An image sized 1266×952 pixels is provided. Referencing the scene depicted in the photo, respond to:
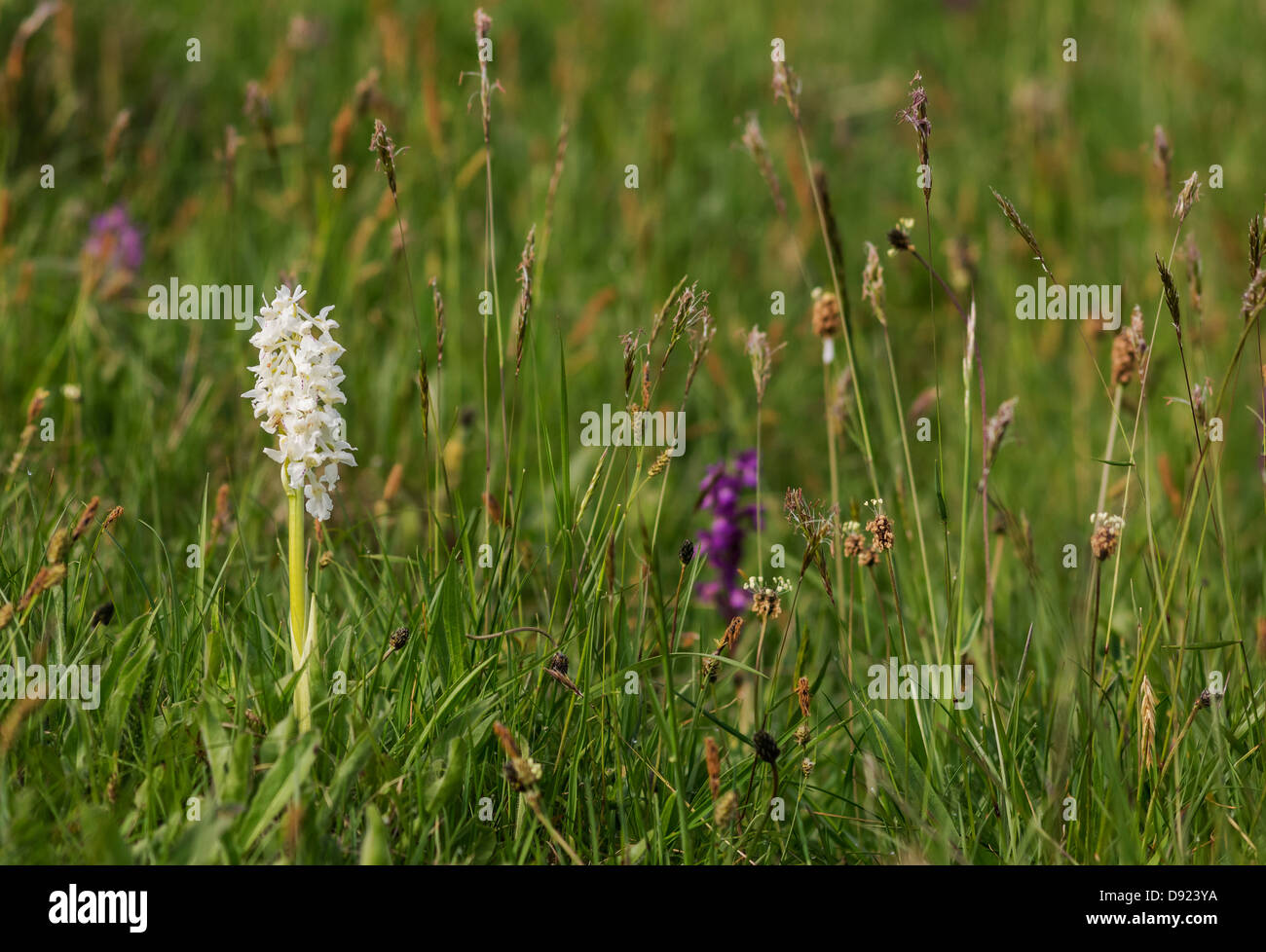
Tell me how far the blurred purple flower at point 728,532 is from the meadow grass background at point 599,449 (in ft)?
0.35

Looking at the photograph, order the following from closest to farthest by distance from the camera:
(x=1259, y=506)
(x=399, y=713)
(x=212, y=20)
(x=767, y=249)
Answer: (x=399, y=713) → (x=1259, y=506) → (x=767, y=249) → (x=212, y=20)

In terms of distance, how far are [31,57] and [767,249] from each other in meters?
3.03

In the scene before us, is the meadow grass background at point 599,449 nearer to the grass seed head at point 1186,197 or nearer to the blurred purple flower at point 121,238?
the blurred purple flower at point 121,238

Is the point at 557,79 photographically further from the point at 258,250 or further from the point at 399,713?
the point at 399,713

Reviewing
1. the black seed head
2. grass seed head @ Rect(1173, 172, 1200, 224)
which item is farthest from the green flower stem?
grass seed head @ Rect(1173, 172, 1200, 224)

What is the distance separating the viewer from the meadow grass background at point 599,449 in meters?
1.85

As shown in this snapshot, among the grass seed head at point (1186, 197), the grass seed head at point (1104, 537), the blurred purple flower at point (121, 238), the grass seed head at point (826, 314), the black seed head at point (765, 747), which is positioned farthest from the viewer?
the blurred purple flower at point (121, 238)

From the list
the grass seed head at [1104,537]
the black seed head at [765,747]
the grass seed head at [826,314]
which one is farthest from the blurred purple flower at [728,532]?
the black seed head at [765,747]

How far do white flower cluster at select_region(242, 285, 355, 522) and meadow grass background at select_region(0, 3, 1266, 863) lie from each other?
29 centimetres

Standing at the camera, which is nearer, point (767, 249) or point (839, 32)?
point (767, 249)

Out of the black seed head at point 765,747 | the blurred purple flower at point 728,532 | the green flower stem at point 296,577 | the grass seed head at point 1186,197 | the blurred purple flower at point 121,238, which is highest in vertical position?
the blurred purple flower at point 121,238

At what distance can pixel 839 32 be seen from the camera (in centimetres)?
640
